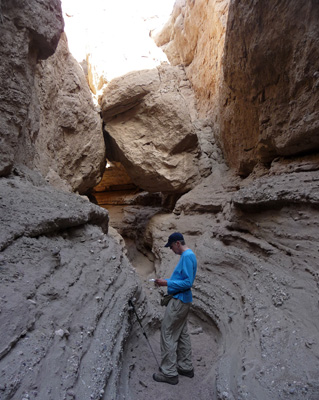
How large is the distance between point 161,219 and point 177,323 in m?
6.15

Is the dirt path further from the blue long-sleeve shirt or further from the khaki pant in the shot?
the blue long-sleeve shirt

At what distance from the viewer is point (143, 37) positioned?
11805 mm

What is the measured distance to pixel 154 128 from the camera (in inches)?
361

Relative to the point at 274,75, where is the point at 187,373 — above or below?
below

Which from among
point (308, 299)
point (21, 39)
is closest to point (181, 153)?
point (21, 39)

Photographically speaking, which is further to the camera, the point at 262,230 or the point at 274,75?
the point at 274,75

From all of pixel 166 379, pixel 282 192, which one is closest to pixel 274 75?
pixel 282 192

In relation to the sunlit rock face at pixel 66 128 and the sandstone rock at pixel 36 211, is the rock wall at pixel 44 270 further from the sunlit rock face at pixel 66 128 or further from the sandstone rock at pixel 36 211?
the sunlit rock face at pixel 66 128

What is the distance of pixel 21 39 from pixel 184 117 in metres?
5.94

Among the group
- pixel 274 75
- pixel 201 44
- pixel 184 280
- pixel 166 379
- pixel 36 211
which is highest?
pixel 201 44

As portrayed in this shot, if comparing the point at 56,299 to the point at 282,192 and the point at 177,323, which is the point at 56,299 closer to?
the point at 177,323

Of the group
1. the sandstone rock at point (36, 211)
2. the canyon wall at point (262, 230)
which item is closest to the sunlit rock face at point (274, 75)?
the canyon wall at point (262, 230)

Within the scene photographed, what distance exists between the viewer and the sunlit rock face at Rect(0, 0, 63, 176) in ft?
11.8

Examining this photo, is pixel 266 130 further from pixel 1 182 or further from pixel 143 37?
pixel 143 37
